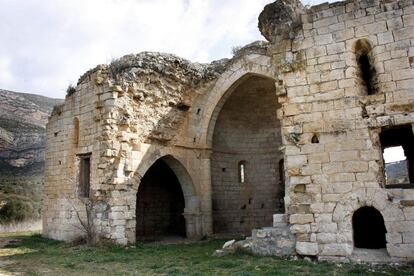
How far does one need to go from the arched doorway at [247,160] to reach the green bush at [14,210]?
12.4 m

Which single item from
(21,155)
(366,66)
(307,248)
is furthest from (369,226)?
(21,155)

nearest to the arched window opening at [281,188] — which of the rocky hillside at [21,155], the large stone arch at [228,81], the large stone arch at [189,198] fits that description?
the large stone arch at [228,81]

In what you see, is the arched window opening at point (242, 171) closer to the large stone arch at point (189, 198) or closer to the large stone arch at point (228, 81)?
the large stone arch at point (228, 81)

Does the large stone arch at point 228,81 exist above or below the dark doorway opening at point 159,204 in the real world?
above

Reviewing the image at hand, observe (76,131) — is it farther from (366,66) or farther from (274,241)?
(366,66)

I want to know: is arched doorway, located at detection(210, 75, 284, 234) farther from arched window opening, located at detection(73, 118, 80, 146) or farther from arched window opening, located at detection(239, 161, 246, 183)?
arched window opening, located at detection(73, 118, 80, 146)

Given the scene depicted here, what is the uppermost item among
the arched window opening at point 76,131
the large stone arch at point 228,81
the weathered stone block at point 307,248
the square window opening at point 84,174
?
the large stone arch at point 228,81

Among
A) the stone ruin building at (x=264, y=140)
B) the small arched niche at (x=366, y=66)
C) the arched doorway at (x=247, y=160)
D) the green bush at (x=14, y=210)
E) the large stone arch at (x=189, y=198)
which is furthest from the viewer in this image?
the green bush at (x=14, y=210)

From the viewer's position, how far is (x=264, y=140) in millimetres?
14500

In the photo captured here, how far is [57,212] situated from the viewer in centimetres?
1127

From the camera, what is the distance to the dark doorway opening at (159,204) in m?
13.3

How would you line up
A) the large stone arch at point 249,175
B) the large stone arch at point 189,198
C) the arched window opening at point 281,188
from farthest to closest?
the arched window opening at point 281,188 < the large stone arch at point 249,175 < the large stone arch at point 189,198

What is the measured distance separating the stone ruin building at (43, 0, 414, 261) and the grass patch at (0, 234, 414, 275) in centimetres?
56

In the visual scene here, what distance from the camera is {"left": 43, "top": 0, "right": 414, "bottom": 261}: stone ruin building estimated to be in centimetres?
649
